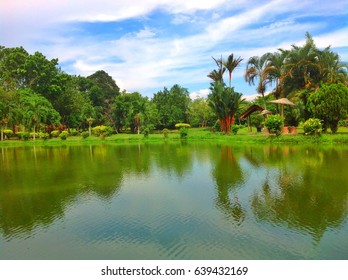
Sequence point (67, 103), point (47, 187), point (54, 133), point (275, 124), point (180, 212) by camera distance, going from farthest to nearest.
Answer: point (67, 103) < point (54, 133) < point (275, 124) < point (47, 187) < point (180, 212)

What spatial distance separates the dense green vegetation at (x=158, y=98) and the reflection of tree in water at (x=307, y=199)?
15077 millimetres

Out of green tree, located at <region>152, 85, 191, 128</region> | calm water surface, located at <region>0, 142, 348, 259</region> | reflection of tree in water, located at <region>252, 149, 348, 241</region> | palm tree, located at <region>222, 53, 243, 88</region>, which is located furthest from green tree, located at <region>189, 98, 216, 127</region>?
reflection of tree in water, located at <region>252, 149, 348, 241</region>

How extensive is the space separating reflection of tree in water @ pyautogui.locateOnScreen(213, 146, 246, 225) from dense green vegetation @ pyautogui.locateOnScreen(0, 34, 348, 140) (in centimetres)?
1364

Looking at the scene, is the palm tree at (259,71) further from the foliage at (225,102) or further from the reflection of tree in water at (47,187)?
→ the reflection of tree in water at (47,187)

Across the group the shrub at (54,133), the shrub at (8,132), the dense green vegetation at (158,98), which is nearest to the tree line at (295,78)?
the dense green vegetation at (158,98)

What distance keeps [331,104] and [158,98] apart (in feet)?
115

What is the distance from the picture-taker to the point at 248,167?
1634cm

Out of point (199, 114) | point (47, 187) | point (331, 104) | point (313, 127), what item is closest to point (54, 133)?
point (199, 114)

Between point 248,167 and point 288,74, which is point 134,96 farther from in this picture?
point 248,167

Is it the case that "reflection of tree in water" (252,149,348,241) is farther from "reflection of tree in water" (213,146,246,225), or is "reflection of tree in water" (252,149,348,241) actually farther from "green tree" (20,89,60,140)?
"green tree" (20,89,60,140)

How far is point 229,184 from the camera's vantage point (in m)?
12.7

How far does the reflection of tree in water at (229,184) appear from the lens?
30.2 feet

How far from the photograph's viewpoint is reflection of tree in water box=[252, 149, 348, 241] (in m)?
8.26

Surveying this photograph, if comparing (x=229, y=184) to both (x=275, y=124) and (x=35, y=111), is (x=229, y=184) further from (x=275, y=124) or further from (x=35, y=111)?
(x=35, y=111)
